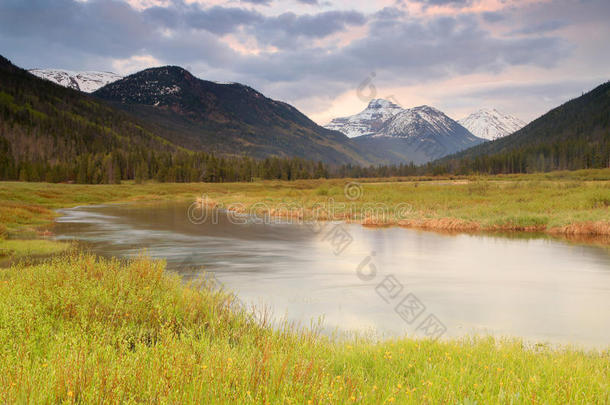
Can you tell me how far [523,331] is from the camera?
1212 cm

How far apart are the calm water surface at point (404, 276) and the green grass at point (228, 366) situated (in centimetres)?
371

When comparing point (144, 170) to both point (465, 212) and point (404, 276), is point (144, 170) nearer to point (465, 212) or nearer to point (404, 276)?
point (465, 212)

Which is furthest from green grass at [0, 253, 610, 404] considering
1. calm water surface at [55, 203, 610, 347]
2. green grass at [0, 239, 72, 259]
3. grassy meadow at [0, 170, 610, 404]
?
green grass at [0, 239, 72, 259]

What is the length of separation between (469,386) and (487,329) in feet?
23.0

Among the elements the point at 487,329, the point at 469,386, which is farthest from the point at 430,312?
the point at 469,386

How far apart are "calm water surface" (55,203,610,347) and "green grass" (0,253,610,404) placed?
12.2 feet

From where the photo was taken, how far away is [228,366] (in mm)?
5715

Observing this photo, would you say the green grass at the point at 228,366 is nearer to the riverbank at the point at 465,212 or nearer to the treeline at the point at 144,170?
the riverbank at the point at 465,212

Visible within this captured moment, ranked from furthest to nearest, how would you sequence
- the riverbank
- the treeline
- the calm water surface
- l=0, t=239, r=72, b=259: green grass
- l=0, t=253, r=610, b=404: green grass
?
the treeline
the riverbank
l=0, t=239, r=72, b=259: green grass
the calm water surface
l=0, t=253, r=610, b=404: green grass

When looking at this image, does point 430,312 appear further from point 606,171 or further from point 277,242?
point 606,171

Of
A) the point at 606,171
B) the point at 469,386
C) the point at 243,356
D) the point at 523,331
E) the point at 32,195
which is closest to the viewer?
the point at 469,386

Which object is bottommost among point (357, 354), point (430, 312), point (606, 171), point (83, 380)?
point (430, 312)

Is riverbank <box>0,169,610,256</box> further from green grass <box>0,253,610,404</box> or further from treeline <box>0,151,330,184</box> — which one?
treeline <box>0,151,330,184</box>

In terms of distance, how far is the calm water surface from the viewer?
13.0m
